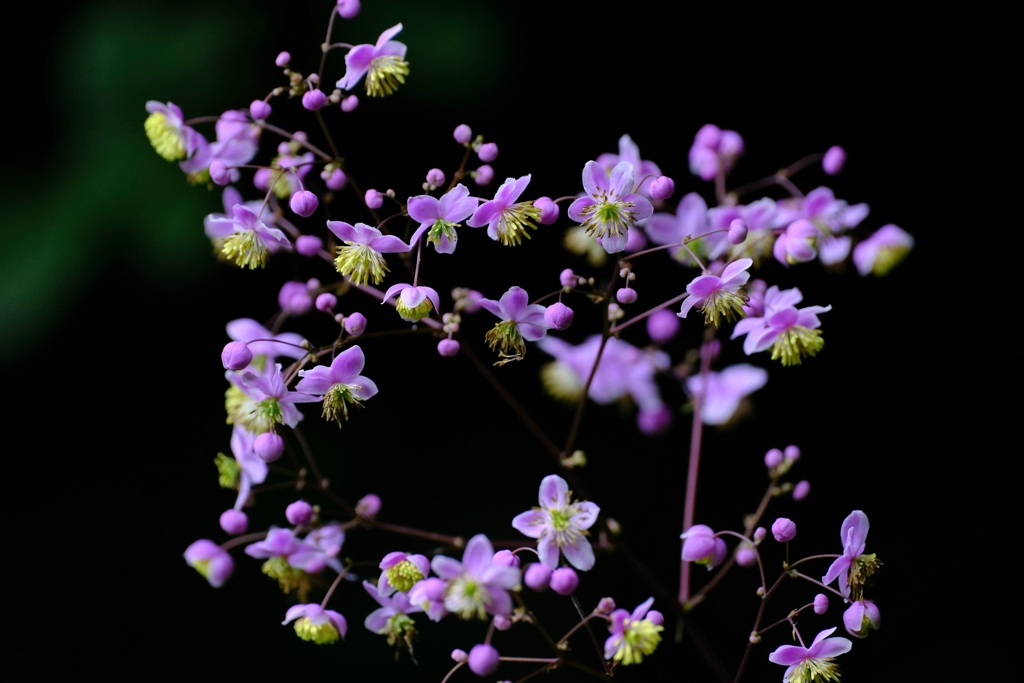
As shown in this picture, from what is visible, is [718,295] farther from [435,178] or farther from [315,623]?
[315,623]

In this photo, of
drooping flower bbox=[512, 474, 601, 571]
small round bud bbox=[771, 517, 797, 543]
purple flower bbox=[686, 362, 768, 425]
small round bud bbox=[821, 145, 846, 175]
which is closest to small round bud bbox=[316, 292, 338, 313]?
drooping flower bbox=[512, 474, 601, 571]

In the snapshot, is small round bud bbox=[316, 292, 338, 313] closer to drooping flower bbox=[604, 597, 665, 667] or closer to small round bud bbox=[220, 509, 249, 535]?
small round bud bbox=[220, 509, 249, 535]

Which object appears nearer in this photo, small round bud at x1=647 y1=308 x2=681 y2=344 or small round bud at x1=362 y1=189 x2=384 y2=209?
small round bud at x1=362 y1=189 x2=384 y2=209

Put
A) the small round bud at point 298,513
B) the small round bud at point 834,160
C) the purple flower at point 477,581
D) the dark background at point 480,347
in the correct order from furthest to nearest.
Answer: the dark background at point 480,347, the small round bud at point 834,160, the small round bud at point 298,513, the purple flower at point 477,581

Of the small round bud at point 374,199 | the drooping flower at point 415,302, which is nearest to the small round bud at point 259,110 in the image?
the small round bud at point 374,199

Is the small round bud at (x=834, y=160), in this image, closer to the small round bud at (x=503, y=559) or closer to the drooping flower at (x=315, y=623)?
the small round bud at (x=503, y=559)

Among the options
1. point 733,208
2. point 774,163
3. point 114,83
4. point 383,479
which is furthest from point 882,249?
point 114,83
